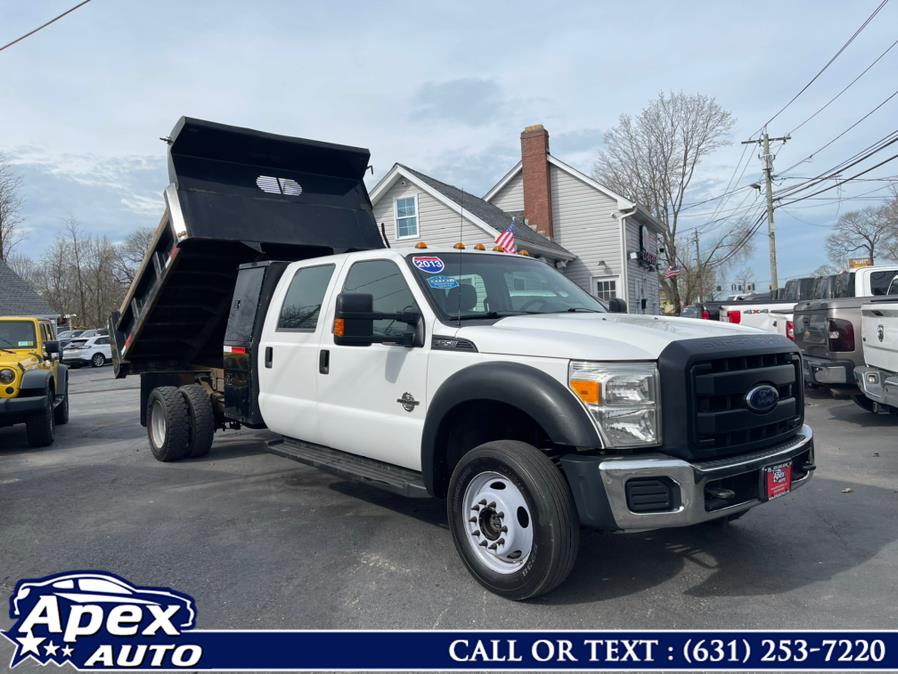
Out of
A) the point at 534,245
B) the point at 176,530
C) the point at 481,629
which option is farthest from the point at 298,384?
the point at 534,245

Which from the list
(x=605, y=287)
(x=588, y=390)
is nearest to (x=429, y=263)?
(x=588, y=390)

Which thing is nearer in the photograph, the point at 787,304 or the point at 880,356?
the point at 880,356

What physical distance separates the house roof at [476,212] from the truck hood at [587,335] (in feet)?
52.9

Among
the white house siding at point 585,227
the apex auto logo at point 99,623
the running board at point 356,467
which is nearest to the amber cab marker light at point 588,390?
the running board at point 356,467

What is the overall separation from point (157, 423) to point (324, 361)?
11.6ft

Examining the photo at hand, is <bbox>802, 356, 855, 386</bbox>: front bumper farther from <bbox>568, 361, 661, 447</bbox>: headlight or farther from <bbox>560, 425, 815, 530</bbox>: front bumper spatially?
<bbox>568, 361, 661, 447</bbox>: headlight

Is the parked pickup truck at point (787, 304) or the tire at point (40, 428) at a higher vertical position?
the parked pickup truck at point (787, 304)

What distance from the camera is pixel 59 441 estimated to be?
31.7 feet

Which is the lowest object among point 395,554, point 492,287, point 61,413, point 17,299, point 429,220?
point 395,554

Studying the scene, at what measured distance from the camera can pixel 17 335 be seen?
984cm

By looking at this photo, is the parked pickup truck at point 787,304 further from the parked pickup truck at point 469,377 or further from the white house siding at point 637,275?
the white house siding at point 637,275

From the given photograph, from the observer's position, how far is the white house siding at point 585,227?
24.9m

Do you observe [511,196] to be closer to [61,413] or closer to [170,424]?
[61,413]

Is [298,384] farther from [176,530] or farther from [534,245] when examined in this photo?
[534,245]
